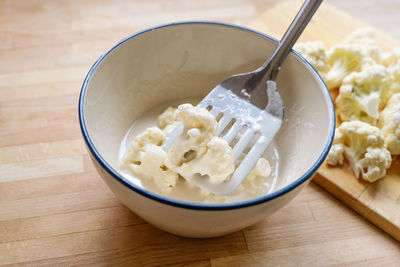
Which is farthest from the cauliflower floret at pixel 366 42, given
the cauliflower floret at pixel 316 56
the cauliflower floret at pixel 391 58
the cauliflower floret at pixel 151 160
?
the cauliflower floret at pixel 151 160

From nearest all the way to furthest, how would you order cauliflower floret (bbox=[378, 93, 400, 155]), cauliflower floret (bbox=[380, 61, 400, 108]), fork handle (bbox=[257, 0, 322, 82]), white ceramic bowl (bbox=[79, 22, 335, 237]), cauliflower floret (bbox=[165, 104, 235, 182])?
1. white ceramic bowl (bbox=[79, 22, 335, 237])
2. cauliflower floret (bbox=[165, 104, 235, 182])
3. fork handle (bbox=[257, 0, 322, 82])
4. cauliflower floret (bbox=[378, 93, 400, 155])
5. cauliflower floret (bbox=[380, 61, 400, 108])

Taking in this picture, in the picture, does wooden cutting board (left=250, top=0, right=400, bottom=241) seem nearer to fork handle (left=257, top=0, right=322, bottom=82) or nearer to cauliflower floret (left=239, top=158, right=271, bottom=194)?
cauliflower floret (left=239, top=158, right=271, bottom=194)

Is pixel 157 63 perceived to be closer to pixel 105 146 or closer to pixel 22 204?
pixel 105 146

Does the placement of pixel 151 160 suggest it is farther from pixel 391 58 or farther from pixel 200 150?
pixel 391 58

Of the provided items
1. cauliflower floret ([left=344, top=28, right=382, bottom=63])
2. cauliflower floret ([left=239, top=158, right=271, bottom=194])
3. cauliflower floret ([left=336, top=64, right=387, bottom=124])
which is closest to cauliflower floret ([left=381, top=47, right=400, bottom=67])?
cauliflower floret ([left=344, top=28, right=382, bottom=63])

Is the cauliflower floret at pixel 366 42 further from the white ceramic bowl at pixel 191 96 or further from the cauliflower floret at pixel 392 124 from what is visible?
the white ceramic bowl at pixel 191 96

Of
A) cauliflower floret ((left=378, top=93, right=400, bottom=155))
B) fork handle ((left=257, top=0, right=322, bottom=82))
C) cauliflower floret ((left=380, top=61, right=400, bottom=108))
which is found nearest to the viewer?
fork handle ((left=257, top=0, right=322, bottom=82))

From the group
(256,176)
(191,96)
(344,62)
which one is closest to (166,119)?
(191,96)
